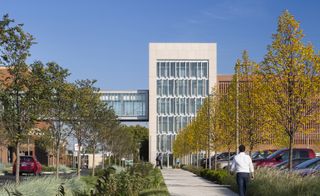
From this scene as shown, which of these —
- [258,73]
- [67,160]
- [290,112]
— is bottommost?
[67,160]

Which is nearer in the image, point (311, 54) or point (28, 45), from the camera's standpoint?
point (28, 45)

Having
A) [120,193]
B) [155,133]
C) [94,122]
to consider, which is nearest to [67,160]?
[155,133]

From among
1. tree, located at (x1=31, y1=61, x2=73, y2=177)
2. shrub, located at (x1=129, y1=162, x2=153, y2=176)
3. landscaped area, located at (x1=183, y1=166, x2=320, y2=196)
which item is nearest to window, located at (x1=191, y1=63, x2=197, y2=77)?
shrub, located at (x1=129, y1=162, x2=153, y2=176)

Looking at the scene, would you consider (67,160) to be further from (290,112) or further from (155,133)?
(290,112)

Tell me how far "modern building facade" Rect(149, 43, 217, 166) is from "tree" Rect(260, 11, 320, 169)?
8559 centimetres

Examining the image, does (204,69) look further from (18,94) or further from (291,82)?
(18,94)

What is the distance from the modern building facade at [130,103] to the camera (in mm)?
108562

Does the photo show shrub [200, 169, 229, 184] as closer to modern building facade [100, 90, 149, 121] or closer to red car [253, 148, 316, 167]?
red car [253, 148, 316, 167]

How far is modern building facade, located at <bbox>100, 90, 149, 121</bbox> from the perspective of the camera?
10856 centimetres

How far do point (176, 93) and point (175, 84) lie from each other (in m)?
1.66

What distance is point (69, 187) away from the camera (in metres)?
17.1

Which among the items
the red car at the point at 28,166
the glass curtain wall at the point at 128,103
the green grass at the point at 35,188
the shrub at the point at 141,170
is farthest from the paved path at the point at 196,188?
the glass curtain wall at the point at 128,103

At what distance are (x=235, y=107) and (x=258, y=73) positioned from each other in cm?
621

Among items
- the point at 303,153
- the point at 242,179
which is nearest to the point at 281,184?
the point at 242,179
